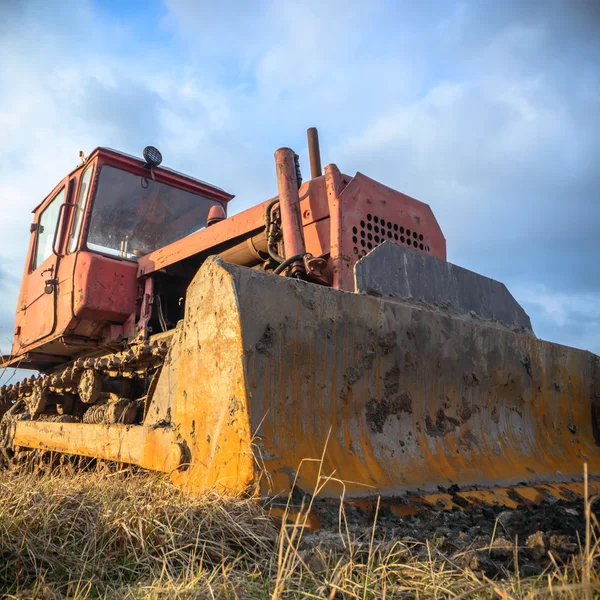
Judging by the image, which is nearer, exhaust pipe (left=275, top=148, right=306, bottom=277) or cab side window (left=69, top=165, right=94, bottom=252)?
exhaust pipe (left=275, top=148, right=306, bottom=277)

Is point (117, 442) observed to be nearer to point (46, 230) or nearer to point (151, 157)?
point (151, 157)

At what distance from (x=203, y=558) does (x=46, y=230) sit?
483cm

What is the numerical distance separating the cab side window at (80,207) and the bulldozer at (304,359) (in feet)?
0.07

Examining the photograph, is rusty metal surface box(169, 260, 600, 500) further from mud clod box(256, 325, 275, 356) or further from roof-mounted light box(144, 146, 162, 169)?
roof-mounted light box(144, 146, 162, 169)

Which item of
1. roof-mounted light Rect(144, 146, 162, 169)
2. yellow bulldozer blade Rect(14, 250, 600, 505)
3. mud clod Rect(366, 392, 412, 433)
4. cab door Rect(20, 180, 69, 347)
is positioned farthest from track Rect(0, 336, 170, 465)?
roof-mounted light Rect(144, 146, 162, 169)

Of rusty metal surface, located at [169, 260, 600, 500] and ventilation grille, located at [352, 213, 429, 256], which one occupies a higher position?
ventilation grille, located at [352, 213, 429, 256]

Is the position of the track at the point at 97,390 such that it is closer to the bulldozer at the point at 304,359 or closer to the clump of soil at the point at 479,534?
the bulldozer at the point at 304,359

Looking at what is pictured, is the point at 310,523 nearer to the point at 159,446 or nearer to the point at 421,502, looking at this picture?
the point at 421,502

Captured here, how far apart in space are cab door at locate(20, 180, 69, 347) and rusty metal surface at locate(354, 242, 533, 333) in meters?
3.01

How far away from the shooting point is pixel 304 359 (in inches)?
87.2

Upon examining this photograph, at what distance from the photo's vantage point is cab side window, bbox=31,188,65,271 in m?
5.35

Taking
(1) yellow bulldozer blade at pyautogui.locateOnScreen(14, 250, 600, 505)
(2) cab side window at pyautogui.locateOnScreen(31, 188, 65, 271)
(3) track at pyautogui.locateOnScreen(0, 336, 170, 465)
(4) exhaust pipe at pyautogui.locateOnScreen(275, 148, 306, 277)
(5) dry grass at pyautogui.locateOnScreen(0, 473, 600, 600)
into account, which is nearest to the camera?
(5) dry grass at pyautogui.locateOnScreen(0, 473, 600, 600)

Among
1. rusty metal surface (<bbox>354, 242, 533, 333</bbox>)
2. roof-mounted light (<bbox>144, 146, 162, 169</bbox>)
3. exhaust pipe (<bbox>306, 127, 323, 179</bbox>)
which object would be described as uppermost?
roof-mounted light (<bbox>144, 146, 162, 169</bbox>)

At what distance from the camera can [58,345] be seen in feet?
16.1
